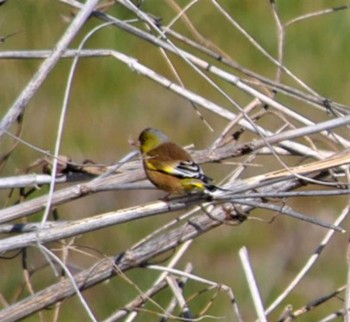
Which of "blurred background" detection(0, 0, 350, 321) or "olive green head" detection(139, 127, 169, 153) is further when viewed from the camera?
"blurred background" detection(0, 0, 350, 321)

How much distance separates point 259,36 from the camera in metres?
6.14

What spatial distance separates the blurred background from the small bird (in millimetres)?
1516

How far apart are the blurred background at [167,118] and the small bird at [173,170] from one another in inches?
59.7

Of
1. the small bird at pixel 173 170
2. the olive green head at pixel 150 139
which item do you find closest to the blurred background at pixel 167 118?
the olive green head at pixel 150 139

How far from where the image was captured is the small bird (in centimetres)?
299

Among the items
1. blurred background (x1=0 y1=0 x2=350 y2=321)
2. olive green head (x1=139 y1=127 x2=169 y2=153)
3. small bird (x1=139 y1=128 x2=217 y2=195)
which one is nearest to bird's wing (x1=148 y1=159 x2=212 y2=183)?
small bird (x1=139 y1=128 x2=217 y2=195)

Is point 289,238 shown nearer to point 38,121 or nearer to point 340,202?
point 340,202

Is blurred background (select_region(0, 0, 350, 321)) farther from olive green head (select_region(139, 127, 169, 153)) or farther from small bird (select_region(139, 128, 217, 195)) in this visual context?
small bird (select_region(139, 128, 217, 195))

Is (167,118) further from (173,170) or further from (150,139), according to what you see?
(173,170)

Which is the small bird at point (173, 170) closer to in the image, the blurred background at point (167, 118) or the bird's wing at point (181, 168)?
the bird's wing at point (181, 168)

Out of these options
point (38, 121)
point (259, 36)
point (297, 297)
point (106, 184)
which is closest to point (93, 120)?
point (38, 121)

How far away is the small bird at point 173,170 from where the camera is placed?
2.99 metres

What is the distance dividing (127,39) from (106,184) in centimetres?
318

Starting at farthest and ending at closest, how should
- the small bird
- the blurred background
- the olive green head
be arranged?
the blurred background, the olive green head, the small bird
